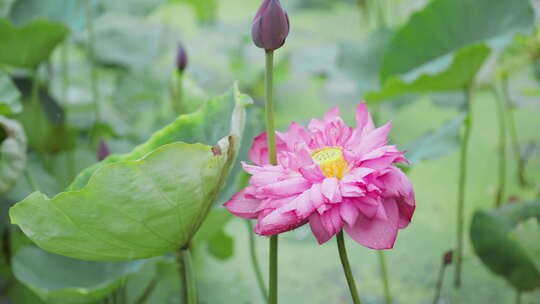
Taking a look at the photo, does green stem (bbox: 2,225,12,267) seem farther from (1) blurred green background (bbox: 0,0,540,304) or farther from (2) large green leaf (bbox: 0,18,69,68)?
(2) large green leaf (bbox: 0,18,69,68)

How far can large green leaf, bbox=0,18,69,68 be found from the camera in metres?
0.99

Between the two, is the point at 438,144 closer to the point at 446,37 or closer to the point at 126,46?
the point at 446,37

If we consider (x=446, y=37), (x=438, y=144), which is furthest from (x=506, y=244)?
(x=446, y=37)

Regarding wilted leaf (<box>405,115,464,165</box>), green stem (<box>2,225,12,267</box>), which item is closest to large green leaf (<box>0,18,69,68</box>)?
green stem (<box>2,225,12,267</box>)

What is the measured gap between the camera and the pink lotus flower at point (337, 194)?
1.76 ft

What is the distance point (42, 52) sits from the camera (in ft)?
3.52

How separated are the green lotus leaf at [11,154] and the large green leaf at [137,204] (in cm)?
23

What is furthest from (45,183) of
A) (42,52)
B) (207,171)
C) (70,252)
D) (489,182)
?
(489,182)

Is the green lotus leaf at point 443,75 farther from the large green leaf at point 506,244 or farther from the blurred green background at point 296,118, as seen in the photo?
the large green leaf at point 506,244

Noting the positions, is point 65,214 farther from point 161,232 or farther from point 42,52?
point 42,52

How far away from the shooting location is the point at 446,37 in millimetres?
1124

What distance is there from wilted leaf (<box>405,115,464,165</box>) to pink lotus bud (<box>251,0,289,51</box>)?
40 centimetres

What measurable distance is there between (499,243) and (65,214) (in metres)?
0.66

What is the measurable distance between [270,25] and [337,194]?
0.51ft
